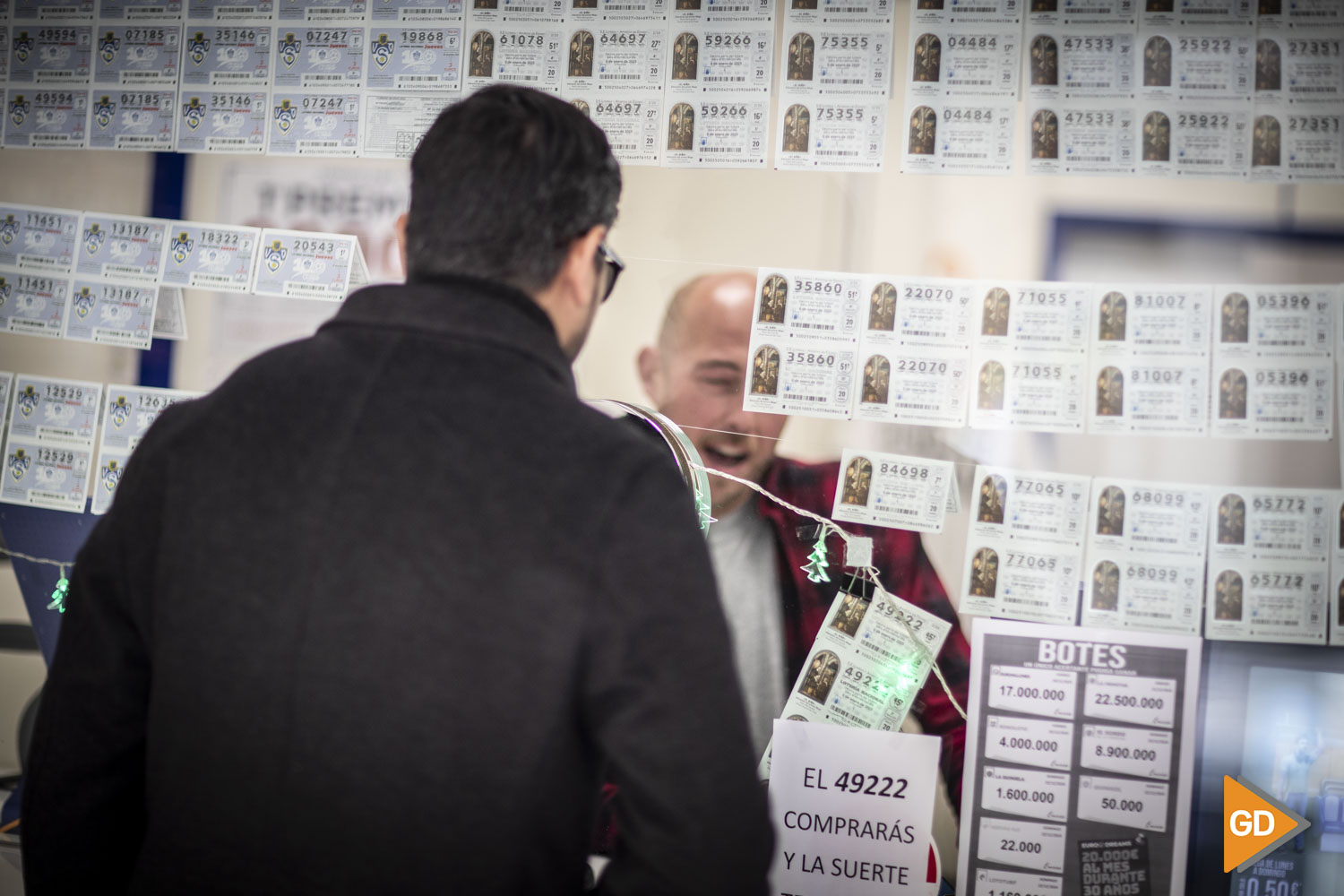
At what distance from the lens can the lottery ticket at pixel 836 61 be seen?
1468mm

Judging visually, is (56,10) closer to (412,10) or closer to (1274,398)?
(412,10)

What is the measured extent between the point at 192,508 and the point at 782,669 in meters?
0.96

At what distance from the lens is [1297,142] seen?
1.37 m

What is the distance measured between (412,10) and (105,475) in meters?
0.95

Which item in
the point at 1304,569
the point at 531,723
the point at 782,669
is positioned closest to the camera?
the point at 531,723

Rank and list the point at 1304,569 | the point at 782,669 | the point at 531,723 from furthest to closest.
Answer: the point at 782,669
the point at 1304,569
the point at 531,723

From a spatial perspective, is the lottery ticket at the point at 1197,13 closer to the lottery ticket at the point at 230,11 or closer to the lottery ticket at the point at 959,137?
the lottery ticket at the point at 959,137

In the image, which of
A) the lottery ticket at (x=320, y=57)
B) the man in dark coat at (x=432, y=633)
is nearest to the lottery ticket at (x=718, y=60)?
the lottery ticket at (x=320, y=57)

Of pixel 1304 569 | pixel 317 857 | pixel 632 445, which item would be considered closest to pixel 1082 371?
pixel 1304 569

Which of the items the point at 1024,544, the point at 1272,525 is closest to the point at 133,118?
the point at 1024,544

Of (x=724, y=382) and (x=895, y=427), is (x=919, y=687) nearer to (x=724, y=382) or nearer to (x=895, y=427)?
(x=895, y=427)

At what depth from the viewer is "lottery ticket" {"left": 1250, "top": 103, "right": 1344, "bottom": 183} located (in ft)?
4.49

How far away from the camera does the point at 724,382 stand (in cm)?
150

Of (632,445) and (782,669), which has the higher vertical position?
(632,445)
